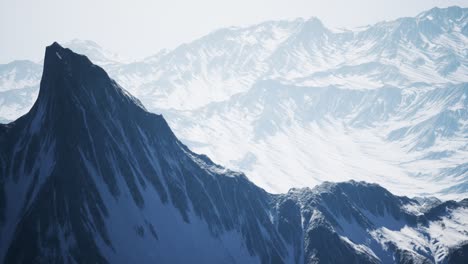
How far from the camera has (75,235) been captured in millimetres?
157250

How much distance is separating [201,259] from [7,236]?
223 ft

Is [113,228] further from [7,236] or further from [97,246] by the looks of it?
[7,236]

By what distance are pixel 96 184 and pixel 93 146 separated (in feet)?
46.2

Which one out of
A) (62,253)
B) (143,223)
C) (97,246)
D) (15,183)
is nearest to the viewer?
(62,253)

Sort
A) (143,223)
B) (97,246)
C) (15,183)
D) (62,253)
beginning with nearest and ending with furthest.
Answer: (62,253) < (97,246) < (15,183) < (143,223)

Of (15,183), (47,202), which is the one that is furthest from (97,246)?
(15,183)

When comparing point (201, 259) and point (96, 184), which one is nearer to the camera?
point (96, 184)

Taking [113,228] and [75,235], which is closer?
[75,235]

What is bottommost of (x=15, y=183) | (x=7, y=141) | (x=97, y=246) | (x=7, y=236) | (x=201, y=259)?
(x=201, y=259)

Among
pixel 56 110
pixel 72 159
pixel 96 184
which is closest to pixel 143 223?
pixel 96 184

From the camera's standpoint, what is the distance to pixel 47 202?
6196 inches

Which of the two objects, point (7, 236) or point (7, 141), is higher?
point (7, 141)

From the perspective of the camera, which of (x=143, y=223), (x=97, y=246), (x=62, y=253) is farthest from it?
(x=143, y=223)

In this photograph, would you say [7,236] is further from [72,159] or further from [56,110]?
[56,110]
